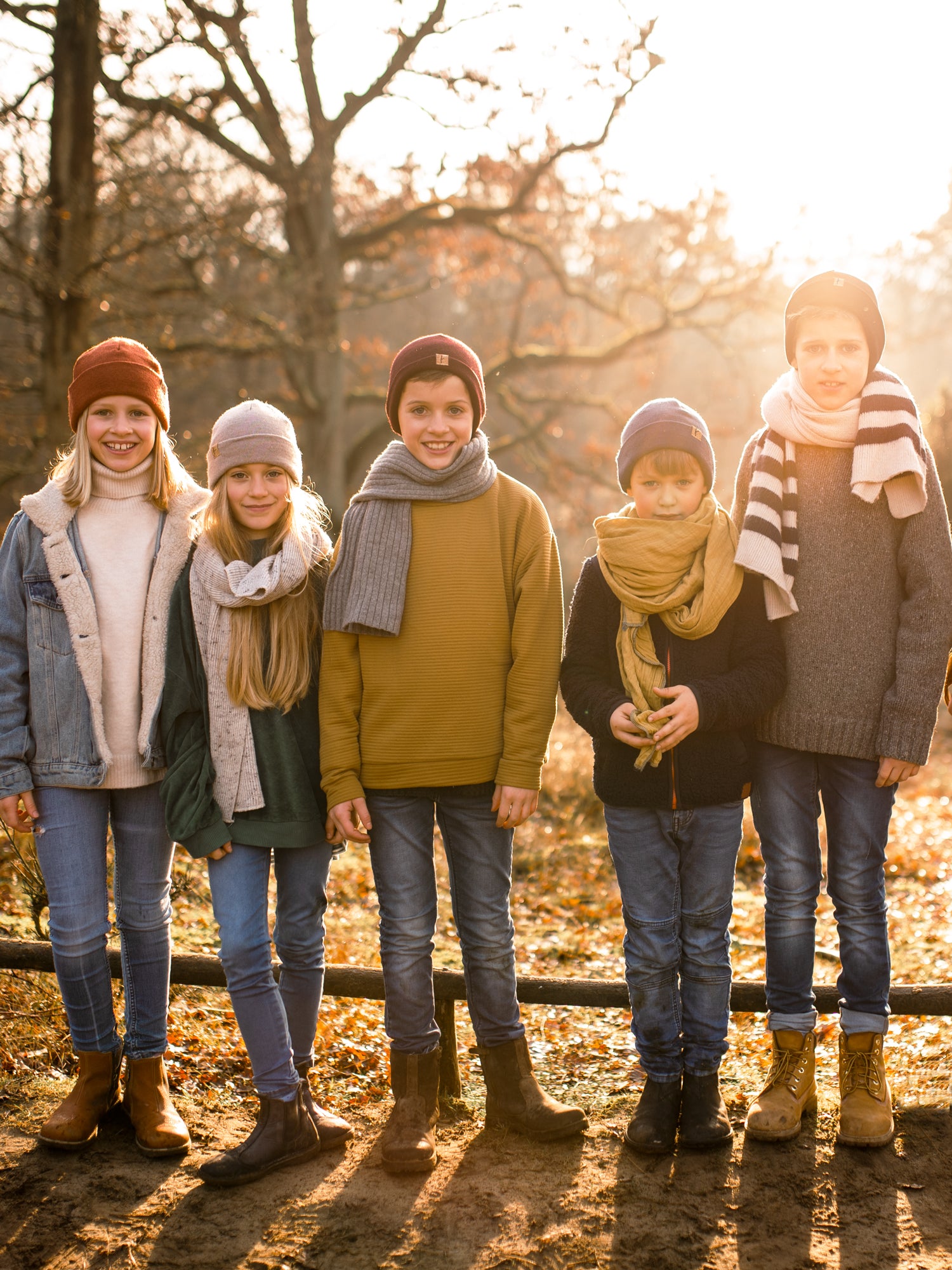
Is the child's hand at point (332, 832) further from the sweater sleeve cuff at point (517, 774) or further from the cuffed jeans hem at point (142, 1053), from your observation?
the cuffed jeans hem at point (142, 1053)

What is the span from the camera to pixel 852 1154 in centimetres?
304

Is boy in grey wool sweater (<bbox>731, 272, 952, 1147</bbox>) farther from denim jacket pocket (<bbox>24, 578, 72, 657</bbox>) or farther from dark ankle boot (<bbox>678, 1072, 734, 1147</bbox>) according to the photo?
denim jacket pocket (<bbox>24, 578, 72, 657</bbox>)

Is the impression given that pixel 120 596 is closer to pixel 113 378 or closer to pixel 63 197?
pixel 113 378

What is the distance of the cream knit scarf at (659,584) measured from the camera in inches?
118

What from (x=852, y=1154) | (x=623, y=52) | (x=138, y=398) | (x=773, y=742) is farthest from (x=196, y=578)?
(x=623, y=52)

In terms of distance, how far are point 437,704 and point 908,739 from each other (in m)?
1.34

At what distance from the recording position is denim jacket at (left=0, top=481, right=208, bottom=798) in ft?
10.1

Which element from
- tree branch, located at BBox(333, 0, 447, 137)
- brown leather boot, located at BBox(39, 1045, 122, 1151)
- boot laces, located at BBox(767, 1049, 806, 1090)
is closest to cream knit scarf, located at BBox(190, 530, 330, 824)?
brown leather boot, located at BBox(39, 1045, 122, 1151)

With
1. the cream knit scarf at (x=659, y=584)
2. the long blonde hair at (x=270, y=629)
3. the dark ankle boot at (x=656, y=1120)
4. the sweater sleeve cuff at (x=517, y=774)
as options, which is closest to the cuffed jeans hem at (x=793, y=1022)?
the dark ankle boot at (x=656, y=1120)

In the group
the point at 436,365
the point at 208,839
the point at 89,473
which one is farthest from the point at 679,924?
the point at 89,473

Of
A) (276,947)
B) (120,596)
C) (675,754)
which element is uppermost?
(120,596)

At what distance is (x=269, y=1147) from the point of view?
9.78 ft

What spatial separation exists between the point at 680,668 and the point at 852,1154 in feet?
4.89

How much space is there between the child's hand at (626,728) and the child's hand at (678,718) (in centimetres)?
5
